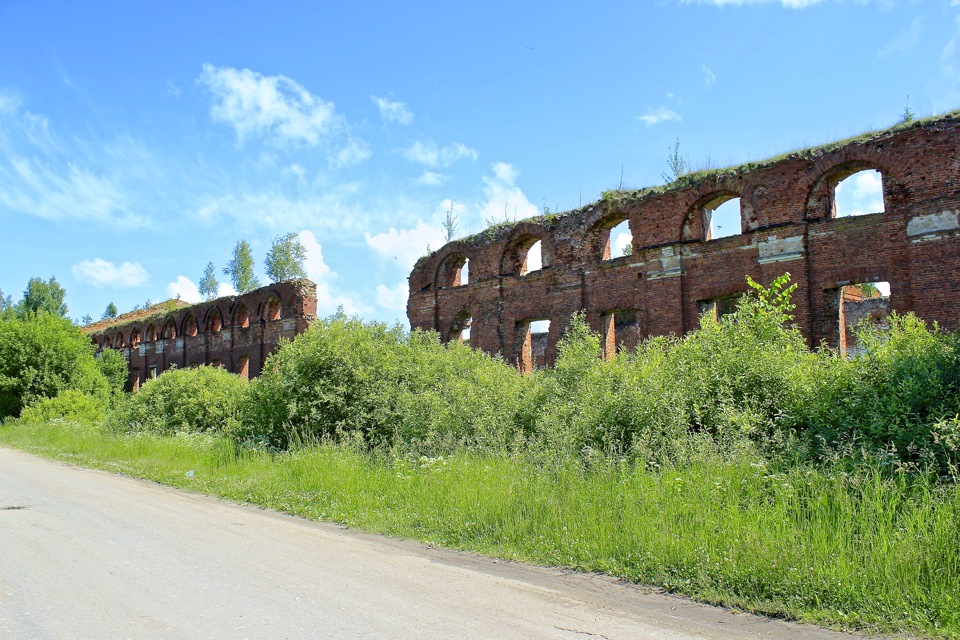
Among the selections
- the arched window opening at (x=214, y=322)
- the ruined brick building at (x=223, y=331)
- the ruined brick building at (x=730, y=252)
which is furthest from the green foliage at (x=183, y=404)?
the arched window opening at (x=214, y=322)

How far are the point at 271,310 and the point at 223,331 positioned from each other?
4.29 meters

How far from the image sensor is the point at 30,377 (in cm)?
2641

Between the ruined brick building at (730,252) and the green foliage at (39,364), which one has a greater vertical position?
the ruined brick building at (730,252)

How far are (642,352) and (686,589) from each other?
21.7 feet

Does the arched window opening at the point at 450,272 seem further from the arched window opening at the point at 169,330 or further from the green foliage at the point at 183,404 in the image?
→ the arched window opening at the point at 169,330

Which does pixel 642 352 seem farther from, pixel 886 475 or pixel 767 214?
pixel 767 214

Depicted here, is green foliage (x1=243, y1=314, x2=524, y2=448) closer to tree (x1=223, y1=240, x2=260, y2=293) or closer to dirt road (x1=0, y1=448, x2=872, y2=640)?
dirt road (x1=0, y1=448, x2=872, y2=640)

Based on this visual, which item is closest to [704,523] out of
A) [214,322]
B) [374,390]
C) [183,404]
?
[374,390]

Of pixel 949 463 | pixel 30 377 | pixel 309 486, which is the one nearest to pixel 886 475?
pixel 949 463

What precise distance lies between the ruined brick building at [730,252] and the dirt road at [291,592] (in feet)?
31.6

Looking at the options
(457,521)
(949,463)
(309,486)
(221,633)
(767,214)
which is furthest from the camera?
(767,214)

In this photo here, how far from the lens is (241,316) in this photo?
107ft

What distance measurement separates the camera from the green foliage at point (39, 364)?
2645 centimetres

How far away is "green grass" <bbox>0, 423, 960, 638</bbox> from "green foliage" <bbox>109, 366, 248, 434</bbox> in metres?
10.5
